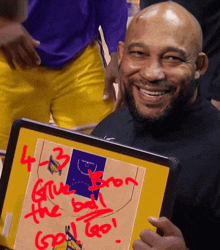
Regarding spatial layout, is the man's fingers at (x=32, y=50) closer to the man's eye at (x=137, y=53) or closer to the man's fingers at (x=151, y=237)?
the man's eye at (x=137, y=53)

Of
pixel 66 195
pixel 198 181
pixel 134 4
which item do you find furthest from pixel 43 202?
pixel 134 4

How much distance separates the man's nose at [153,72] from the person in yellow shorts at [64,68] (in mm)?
490

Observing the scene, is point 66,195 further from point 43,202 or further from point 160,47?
point 160,47

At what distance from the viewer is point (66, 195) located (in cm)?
79

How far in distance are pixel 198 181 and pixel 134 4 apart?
1.96 meters

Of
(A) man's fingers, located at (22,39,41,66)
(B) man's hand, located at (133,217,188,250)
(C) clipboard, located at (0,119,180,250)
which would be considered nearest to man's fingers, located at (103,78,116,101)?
(A) man's fingers, located at (22,39,41,66)

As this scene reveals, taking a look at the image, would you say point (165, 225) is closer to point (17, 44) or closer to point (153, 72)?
point (153, 72)

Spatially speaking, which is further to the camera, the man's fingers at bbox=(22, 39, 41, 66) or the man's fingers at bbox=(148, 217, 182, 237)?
the man's fingers at bbox=(22, 39, 41, 66)

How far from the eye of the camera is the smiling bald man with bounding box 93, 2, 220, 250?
0.87 m

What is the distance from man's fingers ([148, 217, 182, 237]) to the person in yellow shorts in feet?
2.41

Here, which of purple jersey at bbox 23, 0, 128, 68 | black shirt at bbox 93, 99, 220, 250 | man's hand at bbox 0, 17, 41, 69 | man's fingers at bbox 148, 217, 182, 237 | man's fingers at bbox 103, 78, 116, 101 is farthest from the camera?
man's fingers at bbox 103, 78, 116, 101

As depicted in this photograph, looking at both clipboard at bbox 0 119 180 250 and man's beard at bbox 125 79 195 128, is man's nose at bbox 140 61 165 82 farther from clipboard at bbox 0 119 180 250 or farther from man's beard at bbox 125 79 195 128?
clipboard at bbox 0 119 180 250

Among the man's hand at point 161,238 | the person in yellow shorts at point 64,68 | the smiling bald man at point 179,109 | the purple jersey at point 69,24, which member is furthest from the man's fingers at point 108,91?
the man's hand at point 161,238

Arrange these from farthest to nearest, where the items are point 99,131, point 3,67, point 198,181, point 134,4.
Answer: point 134,4, point 3,67, point 99,131, point 198,181
